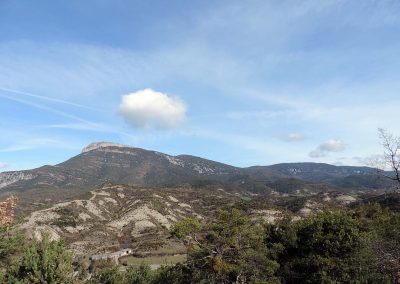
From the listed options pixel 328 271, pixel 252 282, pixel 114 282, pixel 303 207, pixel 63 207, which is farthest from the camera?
pixel 303 207

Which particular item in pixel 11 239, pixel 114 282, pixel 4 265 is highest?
pixel 11 239

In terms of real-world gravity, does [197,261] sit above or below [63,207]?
below

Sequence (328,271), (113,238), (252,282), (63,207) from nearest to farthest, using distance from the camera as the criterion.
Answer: (252,282) → (328,271) → (113,238) → (63,207)

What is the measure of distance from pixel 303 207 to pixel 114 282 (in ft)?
290

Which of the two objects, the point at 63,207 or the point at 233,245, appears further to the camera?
the point at 63,207

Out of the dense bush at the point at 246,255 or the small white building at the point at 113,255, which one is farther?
the small white building at the point at 113,255

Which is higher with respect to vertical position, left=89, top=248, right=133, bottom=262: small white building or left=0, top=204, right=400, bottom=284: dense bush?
left=0, top=204, right=400, bottom=284: dense bush

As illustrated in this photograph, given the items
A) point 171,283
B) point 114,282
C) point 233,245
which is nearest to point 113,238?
point 114,282

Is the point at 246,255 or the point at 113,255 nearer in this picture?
the point at 246,255

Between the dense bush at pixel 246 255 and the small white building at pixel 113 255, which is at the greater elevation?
the dense bush at pixel 246 255

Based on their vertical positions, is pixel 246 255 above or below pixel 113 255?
above

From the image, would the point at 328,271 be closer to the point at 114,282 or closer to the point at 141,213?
the point at 114,282

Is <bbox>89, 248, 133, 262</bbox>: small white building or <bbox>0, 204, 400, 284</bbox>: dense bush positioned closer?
<bbox>0, 204, 400, 284</bbox>: dense bush

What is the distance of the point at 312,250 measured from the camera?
3803 centimetres
